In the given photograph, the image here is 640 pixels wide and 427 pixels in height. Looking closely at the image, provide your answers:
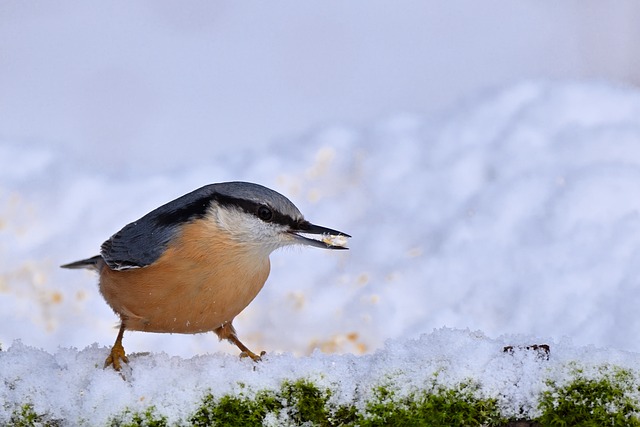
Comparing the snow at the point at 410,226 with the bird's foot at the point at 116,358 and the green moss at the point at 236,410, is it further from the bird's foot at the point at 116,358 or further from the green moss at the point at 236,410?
the green moss at the point at 236,410

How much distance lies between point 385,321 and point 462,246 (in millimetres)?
505

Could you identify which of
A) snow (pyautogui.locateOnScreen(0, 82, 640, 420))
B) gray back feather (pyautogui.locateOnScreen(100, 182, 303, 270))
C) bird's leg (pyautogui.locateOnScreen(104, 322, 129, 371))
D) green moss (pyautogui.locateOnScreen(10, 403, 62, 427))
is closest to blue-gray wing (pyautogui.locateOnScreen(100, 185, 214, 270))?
gray back feather (pyautogui.locateOnScreen(100, 182, 303, 270))

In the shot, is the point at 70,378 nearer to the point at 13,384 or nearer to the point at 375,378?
the point at 13,384

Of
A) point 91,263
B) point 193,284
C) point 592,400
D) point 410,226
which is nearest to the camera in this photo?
point 592,400

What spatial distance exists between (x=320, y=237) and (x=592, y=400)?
91cm

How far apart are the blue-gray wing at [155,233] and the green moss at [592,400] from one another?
108cm

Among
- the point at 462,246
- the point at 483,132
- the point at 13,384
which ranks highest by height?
the point at 483,132

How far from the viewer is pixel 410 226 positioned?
3.88m

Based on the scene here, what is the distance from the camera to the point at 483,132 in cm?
422

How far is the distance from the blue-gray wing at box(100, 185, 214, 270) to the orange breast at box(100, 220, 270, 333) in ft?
0.09

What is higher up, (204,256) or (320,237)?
(320,237)

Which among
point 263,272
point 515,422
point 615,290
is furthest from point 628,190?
point 515,422

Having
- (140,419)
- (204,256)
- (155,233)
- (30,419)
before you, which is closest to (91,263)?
(155,233)

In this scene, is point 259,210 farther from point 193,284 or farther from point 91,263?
point 91,263
